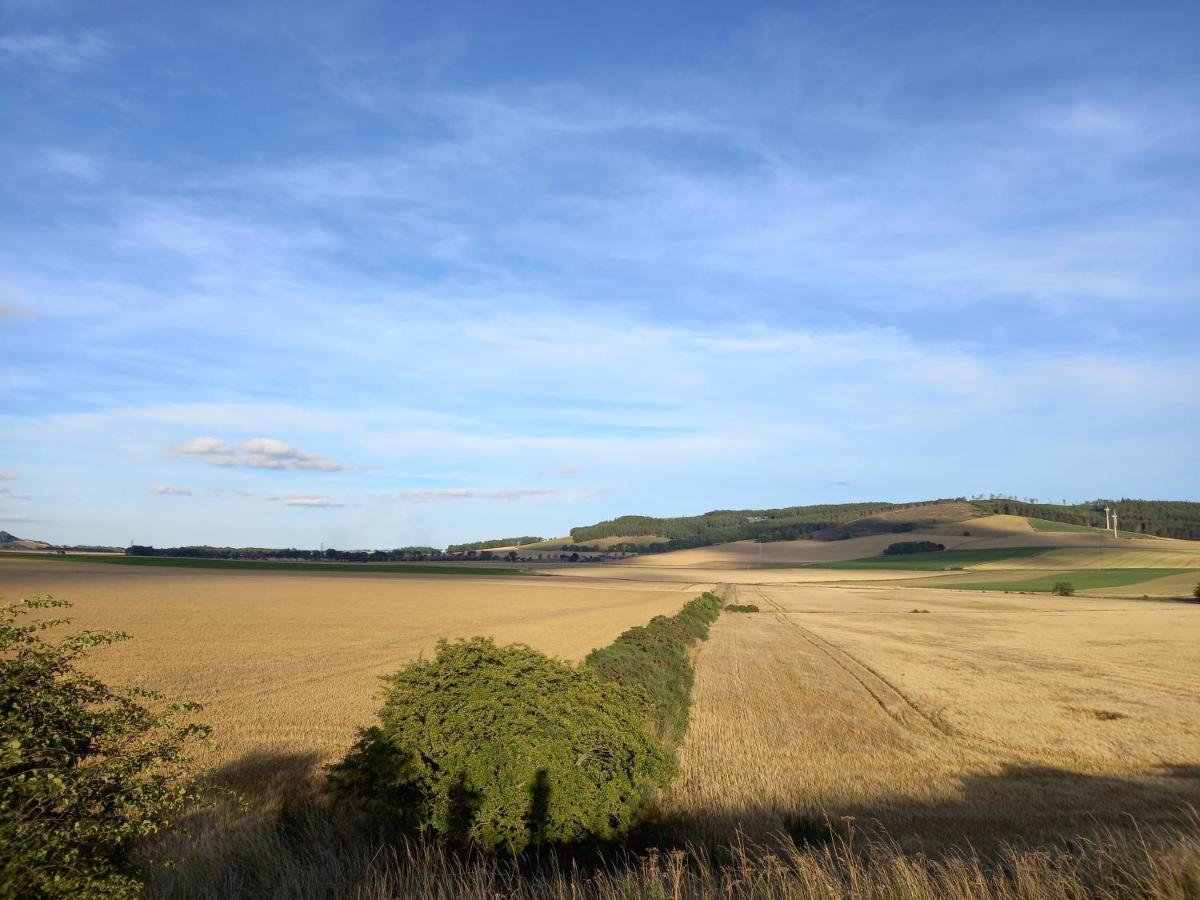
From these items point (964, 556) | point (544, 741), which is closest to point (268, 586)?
point (544, 741)

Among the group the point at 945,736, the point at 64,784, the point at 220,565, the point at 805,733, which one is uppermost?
the point at 64,784

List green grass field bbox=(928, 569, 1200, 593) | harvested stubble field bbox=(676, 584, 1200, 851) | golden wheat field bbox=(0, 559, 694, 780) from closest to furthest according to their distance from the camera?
1. harvested stubble field bbox=(676, 584, 1200, 851)
2. golden wheat field bbox=(0, 559, 694, 780)
3. green grass field bbox=(928, 569, 1200, 593)

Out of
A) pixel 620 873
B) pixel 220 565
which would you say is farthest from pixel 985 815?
pixel 220 565

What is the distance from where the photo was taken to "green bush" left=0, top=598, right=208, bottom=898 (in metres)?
4.74

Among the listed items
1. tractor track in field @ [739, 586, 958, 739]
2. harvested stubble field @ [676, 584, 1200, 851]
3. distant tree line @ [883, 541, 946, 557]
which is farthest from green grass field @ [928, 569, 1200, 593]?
tractor track in field @ [739, 586, 958, 739]

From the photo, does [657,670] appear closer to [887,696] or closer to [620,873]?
[887,696]

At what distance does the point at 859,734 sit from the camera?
19859 mm

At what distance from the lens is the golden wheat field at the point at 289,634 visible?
20141 mm

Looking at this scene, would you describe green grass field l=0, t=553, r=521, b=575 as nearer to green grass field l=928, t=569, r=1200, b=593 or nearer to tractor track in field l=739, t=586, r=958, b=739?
green grass field l=928, t=569, r=1200, b=593

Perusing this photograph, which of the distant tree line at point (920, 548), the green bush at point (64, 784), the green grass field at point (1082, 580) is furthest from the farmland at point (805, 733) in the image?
the distant tree line at point (920, 548)

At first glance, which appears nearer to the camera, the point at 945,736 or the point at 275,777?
the point at 275,777

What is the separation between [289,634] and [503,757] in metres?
37.8

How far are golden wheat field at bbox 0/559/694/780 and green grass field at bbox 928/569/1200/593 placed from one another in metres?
52.8

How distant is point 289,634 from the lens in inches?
1686
